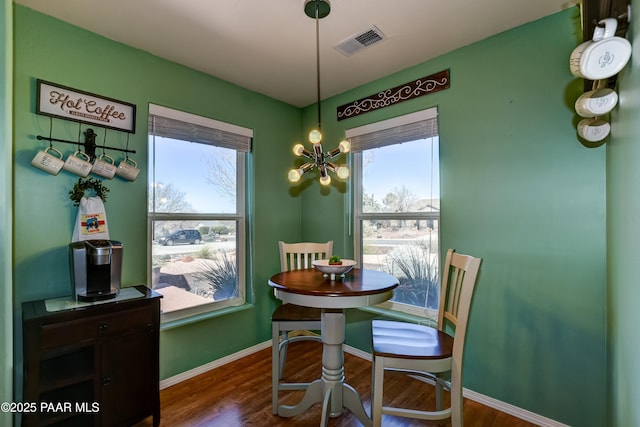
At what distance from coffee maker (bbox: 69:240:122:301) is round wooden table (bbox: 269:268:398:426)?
966 millimetres

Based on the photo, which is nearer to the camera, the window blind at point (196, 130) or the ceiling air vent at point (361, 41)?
the ceiling air vent at point (361, 41)

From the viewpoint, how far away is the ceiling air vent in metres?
2.01

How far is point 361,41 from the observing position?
2105mm

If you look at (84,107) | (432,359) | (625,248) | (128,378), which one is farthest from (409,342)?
(84,107)

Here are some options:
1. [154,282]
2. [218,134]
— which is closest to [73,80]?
[218,134]

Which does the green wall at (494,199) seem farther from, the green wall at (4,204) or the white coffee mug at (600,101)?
the green wall at (4,204)

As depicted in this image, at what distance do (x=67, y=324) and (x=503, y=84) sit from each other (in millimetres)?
2982

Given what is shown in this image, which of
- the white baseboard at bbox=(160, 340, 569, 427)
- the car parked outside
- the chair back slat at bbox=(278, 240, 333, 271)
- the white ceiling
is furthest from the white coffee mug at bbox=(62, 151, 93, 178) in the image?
the white baseboard at bbox=(160, 340, 569, 427)

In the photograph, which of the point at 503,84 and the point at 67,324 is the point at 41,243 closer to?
the point at 67,324

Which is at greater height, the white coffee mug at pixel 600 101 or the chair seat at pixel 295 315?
the white coffee mug at pixel 600 101

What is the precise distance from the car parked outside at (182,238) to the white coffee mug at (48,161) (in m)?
0.81

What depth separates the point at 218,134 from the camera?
261cm

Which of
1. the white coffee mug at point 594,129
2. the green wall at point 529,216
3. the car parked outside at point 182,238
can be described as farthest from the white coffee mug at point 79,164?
the white coffee mug at point 594,129

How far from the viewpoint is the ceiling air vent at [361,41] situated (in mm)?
2006
